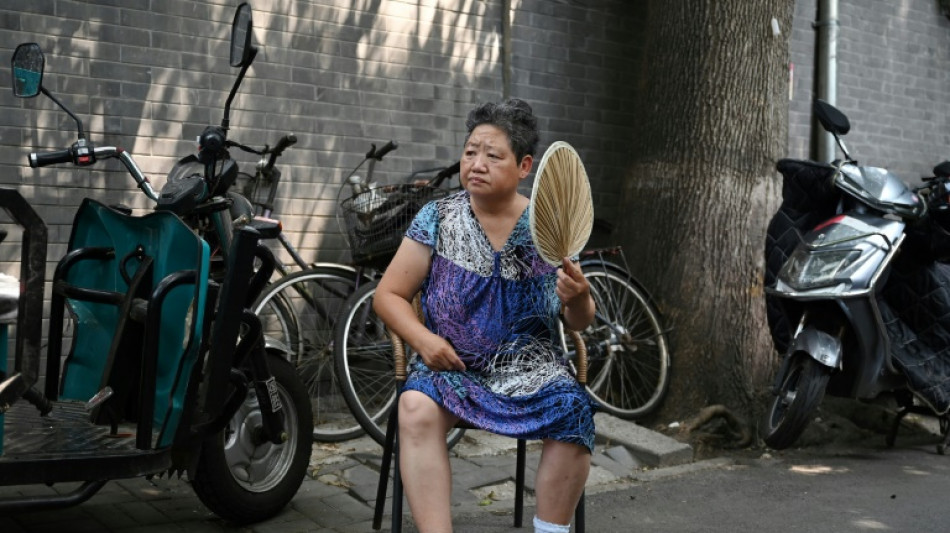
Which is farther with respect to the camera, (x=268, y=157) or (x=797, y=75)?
(x=797, y=75)

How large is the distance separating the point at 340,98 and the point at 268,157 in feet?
2.52

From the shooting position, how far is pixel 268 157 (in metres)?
5.65

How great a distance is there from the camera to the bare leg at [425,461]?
297 cm

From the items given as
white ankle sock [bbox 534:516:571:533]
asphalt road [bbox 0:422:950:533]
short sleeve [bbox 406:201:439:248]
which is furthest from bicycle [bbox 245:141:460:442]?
white ankle sock [bbox 534:516:571:533]

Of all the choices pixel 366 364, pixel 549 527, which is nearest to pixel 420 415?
pixel 549 527

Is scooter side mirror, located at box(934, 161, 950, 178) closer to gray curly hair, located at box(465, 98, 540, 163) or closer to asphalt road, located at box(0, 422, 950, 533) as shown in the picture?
asphalt road, located at box(0, 422, 950, 533)

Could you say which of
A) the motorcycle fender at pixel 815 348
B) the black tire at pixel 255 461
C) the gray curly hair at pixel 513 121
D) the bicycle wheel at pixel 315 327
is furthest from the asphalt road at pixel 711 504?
the gray curly hair at pixel 513 121

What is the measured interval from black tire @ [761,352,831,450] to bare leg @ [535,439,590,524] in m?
2.18

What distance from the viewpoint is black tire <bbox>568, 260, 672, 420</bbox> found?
590 centimetres

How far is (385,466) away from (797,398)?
88.4 inches

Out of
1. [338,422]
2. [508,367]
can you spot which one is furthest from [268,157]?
[508,367]

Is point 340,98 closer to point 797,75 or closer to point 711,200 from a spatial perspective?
point 711,200

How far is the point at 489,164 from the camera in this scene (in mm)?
3223

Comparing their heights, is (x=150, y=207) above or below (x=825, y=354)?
above
